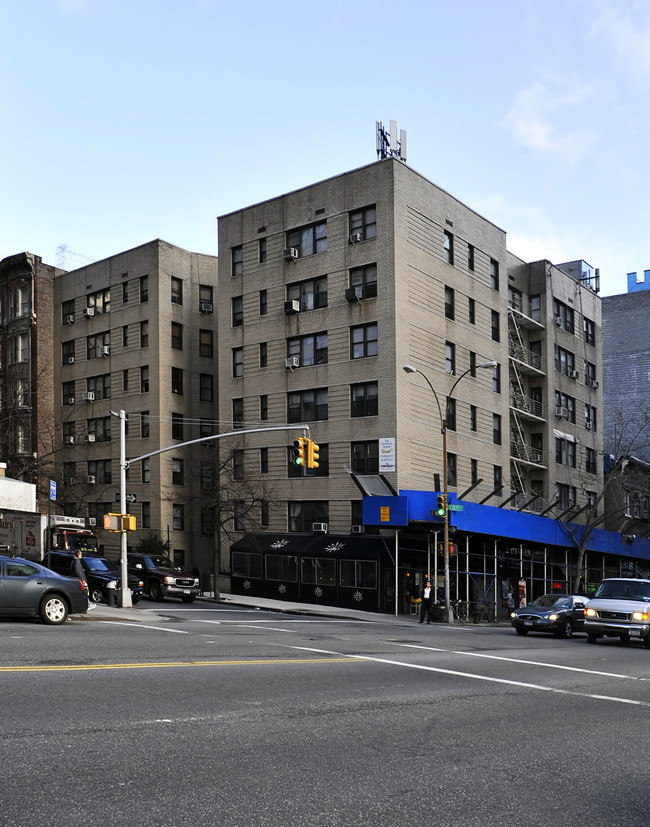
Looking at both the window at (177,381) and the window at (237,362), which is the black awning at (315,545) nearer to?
the window at (237,362)

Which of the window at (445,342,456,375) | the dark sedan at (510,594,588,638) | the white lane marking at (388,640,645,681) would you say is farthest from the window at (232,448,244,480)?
the white lane marking at (388,640,645,681)

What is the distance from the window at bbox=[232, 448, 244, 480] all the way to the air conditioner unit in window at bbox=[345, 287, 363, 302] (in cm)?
1035

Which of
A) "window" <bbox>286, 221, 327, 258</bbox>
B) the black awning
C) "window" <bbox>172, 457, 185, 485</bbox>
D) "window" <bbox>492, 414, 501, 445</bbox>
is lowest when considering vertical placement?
the black awning

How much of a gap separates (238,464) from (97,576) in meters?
16.4

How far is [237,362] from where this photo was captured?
2044 inches

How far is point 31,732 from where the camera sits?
8.15m

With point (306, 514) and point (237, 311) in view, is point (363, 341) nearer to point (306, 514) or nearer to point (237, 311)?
point (237, 311)

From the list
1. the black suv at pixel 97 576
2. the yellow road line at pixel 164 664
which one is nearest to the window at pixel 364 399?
the black suv at pixel 97 576

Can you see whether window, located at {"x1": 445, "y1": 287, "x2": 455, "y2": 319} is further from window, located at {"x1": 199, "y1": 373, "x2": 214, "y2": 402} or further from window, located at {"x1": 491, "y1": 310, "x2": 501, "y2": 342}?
window, located at {"x1": 199, "y1": 373, "x2": 214, "y2": 402}

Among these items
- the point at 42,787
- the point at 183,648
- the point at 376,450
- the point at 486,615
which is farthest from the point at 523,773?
the point at 376,450

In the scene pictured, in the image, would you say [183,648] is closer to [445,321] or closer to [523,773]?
[523,773]

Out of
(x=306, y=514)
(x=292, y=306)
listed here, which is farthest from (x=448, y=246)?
(x=306, y=514)

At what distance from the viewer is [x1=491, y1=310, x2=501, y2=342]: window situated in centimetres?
5338

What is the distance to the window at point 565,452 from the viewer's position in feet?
196
